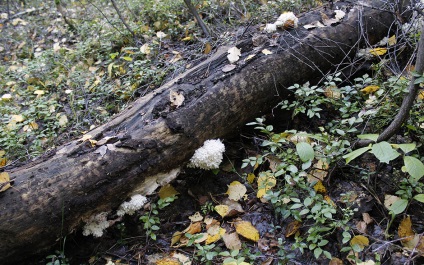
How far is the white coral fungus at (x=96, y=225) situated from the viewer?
253 centimetres

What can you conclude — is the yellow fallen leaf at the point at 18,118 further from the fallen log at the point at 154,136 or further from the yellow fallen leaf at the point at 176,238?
the yellow fallen leaf at the point at 176,238

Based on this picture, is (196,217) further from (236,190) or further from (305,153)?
(305,153)

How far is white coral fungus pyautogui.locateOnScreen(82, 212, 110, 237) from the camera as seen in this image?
253cm

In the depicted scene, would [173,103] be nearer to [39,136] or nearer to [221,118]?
[221,118]

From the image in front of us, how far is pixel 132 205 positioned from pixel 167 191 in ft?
1.21

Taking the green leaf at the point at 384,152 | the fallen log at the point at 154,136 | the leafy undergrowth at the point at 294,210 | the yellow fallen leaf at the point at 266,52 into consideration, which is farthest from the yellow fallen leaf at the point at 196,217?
the yellow fallen leaf at the point at 266,52

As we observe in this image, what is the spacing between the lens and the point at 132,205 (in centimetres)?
254

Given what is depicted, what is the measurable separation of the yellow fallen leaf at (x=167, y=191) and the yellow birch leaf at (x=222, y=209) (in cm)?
39

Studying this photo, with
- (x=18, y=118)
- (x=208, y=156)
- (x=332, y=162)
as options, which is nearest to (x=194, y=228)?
(x=208, y=156)

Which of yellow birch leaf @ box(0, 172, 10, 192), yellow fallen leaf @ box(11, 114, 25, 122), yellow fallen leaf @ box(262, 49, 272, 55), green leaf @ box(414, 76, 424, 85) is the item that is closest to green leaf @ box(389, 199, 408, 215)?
green leaf @ box(414, 76, 424, 85)

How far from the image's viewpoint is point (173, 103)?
2.76 meters

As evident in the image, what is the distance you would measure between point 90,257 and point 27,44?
5.25 metres

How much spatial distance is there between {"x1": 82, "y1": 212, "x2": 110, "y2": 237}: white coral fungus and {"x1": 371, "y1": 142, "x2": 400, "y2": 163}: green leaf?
190 centimetres

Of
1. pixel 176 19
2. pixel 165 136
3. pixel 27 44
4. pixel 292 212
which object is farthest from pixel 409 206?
pixel 27 44
